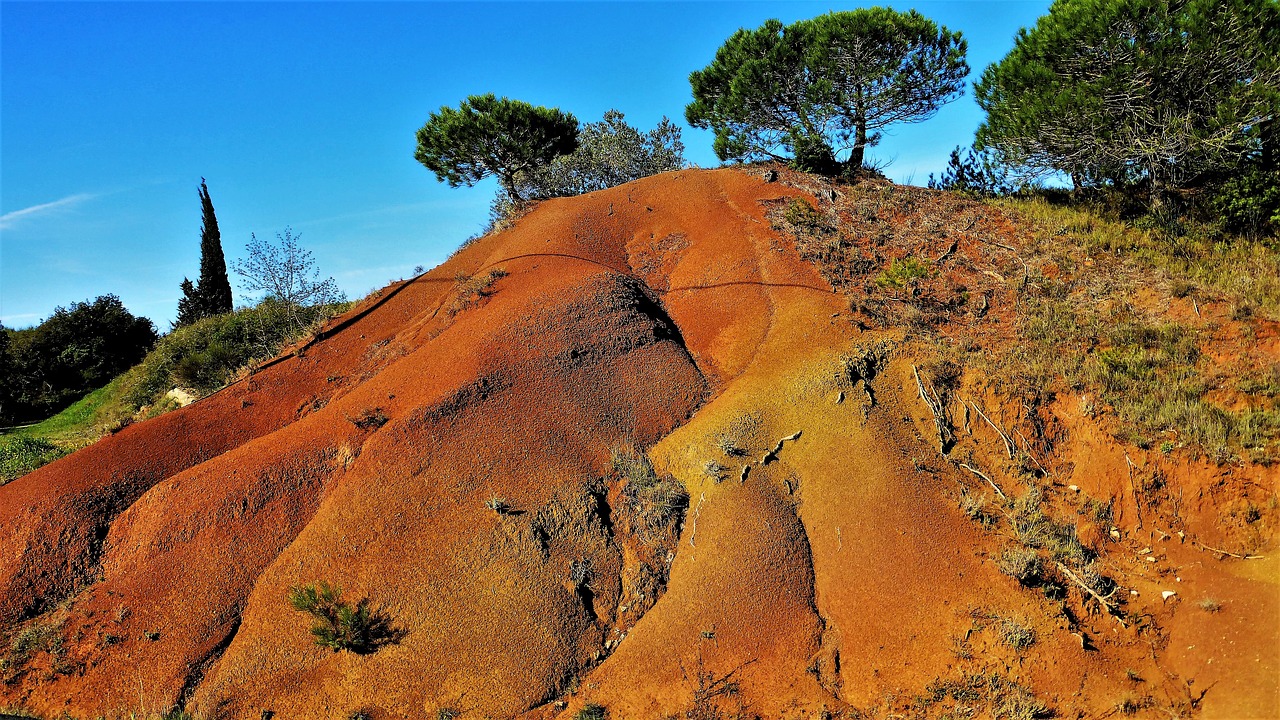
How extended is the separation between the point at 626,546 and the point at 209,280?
91.7ft

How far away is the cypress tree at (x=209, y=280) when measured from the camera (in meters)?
28.5

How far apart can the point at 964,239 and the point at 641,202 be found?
727 centimetres

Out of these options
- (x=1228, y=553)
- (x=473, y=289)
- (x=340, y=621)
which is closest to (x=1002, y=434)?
(x=1228, y=553)

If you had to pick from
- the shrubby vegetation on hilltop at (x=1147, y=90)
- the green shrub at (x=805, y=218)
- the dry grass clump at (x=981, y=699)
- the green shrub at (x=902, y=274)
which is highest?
the shrubby vegetation on hilltop at (x=1147, y=90)

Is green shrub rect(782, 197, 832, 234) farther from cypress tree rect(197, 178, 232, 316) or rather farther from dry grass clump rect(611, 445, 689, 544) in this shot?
cypress tree rect(197, 178, 232, 316)

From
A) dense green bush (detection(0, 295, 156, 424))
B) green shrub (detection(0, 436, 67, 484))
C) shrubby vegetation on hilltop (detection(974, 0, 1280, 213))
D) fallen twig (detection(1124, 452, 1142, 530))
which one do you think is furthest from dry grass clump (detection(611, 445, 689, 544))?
dense green bush (detection(0, 295, 156, 424))

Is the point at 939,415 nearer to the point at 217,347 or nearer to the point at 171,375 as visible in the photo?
the point at 217,347

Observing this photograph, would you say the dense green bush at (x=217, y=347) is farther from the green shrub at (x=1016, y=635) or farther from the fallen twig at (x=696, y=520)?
the green shrub at (x=1016, y=635)

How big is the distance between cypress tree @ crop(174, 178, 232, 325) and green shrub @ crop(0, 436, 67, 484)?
1266 cm

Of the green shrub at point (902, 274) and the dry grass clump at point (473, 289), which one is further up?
the dry grass clump at point (473, 289)

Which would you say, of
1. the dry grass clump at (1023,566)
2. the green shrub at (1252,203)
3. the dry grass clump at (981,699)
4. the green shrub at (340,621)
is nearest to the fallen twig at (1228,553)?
the dry grass clump at (1023,566)

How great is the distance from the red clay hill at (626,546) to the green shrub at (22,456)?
348 cm

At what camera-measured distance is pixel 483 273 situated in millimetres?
13703

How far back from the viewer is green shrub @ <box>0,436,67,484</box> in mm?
11715
